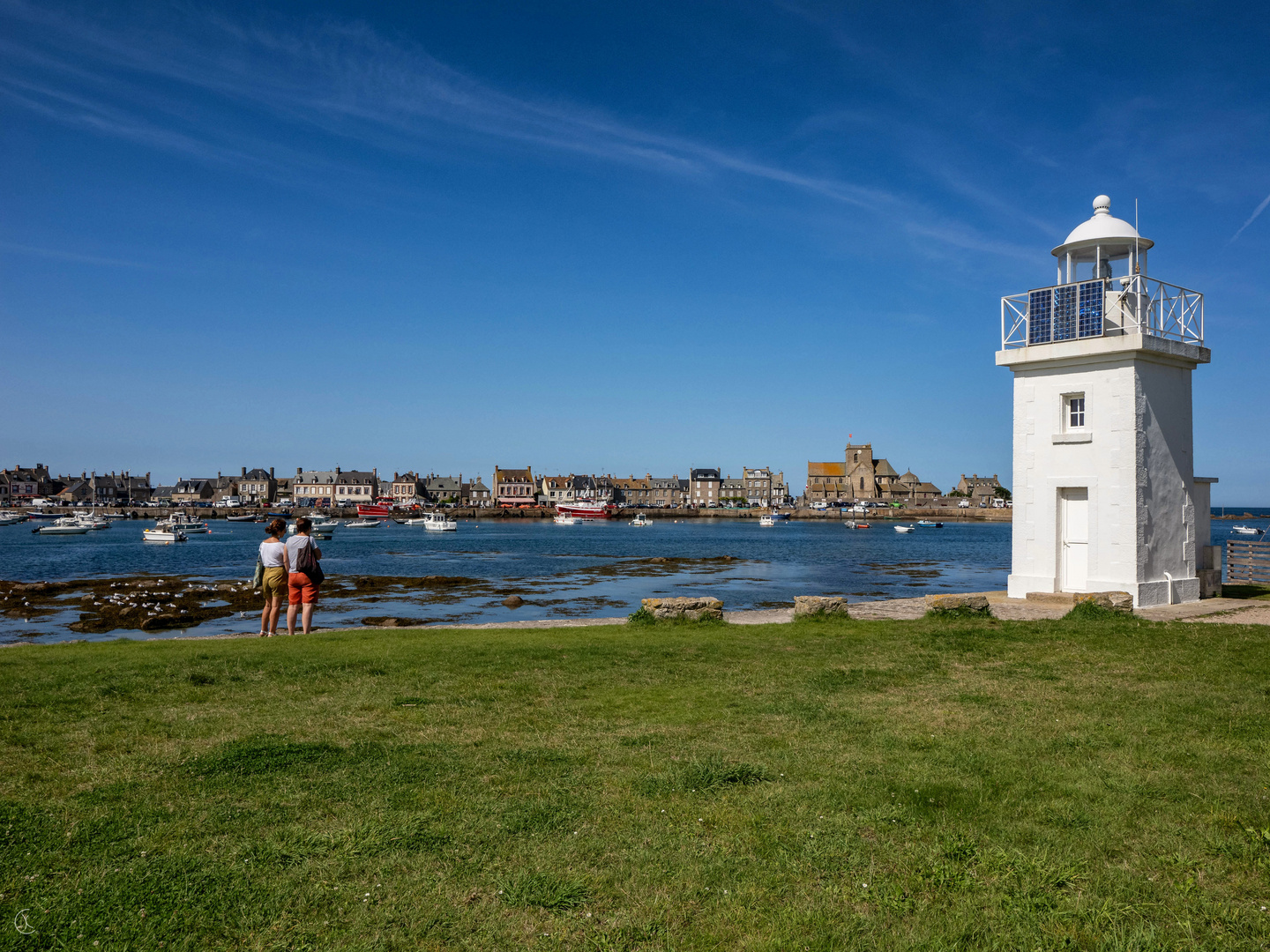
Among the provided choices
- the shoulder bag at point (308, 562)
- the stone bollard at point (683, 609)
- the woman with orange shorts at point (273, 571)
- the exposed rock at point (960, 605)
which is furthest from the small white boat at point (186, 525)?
the exposed rock at point (960, 605)

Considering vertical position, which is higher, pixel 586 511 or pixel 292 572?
pixel 292 572

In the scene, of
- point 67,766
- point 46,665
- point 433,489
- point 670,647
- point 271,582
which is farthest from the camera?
point 433,489

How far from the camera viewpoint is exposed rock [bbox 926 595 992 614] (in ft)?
51.2

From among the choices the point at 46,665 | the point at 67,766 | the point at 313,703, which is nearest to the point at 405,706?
the point at 313,703

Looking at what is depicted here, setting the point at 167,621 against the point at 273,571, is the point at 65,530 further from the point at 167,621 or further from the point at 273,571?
the point at 273,571

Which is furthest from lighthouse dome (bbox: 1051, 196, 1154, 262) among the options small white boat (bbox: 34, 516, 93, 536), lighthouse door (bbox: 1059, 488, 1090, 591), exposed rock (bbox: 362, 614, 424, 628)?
small white boat (bbox: 34, 516, 93, 536)

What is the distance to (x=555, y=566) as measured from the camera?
55219mm

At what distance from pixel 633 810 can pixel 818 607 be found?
36.1 ft

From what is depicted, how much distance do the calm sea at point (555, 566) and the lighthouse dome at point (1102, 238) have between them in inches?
678

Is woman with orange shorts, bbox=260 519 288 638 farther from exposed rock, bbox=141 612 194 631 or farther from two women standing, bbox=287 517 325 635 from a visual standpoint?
exposed rock, bbox=141 612 194 631

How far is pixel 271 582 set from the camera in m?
14.8

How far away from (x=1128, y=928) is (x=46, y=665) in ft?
39.7

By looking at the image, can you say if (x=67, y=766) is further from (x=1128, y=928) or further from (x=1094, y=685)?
(x=1094, y=685)

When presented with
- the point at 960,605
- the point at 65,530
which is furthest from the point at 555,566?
the point at 65,530
